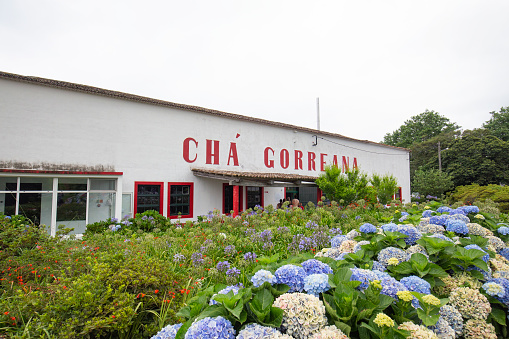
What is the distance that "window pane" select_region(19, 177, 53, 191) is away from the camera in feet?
31.9

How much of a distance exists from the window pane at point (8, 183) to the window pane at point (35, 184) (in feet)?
0.61

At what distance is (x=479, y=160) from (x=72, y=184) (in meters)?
41.0

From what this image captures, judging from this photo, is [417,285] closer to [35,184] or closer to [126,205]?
[126,205]

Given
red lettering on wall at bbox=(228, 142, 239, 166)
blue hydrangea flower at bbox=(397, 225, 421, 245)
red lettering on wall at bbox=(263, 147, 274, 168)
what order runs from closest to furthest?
blue hydrangea flower at bbox=(397, 225, 421, 245), red lettering on wall at bbox=(228, 142, 239, 166), red lettering on wall at bbox=(263, 147, 274, 168)

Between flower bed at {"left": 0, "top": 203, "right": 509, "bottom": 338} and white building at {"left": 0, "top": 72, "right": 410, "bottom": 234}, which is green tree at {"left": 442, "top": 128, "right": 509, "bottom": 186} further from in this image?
flower bed at {"left": 0, "top": 203, "right": 509, "bottom": 338}

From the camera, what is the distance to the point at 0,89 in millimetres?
9500

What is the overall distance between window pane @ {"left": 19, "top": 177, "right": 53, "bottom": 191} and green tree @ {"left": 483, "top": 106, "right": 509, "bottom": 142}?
55.9 metres

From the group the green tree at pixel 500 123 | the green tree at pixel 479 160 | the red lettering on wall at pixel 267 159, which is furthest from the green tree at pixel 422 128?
the red lettering on wall at pixel 267 159

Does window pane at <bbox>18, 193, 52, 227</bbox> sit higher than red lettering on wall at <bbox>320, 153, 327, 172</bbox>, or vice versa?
red lettering on wall at <bbox>320, 153, 327, 172</bbox>

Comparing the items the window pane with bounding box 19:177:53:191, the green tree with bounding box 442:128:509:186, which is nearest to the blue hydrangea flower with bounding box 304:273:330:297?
the window pane with bounding box 19:177:53:191

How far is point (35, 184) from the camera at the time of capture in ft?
32.5

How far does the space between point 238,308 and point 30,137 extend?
454 inches

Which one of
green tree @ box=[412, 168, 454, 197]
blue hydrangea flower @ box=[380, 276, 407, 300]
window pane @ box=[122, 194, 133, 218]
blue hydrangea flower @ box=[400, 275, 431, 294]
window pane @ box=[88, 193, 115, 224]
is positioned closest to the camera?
blue hydrangea flower @ box=[380, 276, 407, 300]

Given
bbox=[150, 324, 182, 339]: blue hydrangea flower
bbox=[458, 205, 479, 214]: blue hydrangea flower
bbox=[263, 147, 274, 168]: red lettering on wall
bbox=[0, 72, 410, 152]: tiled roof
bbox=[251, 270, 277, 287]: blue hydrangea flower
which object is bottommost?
bbox=[150, 324, 182, 339]: blue hydrangea flower
